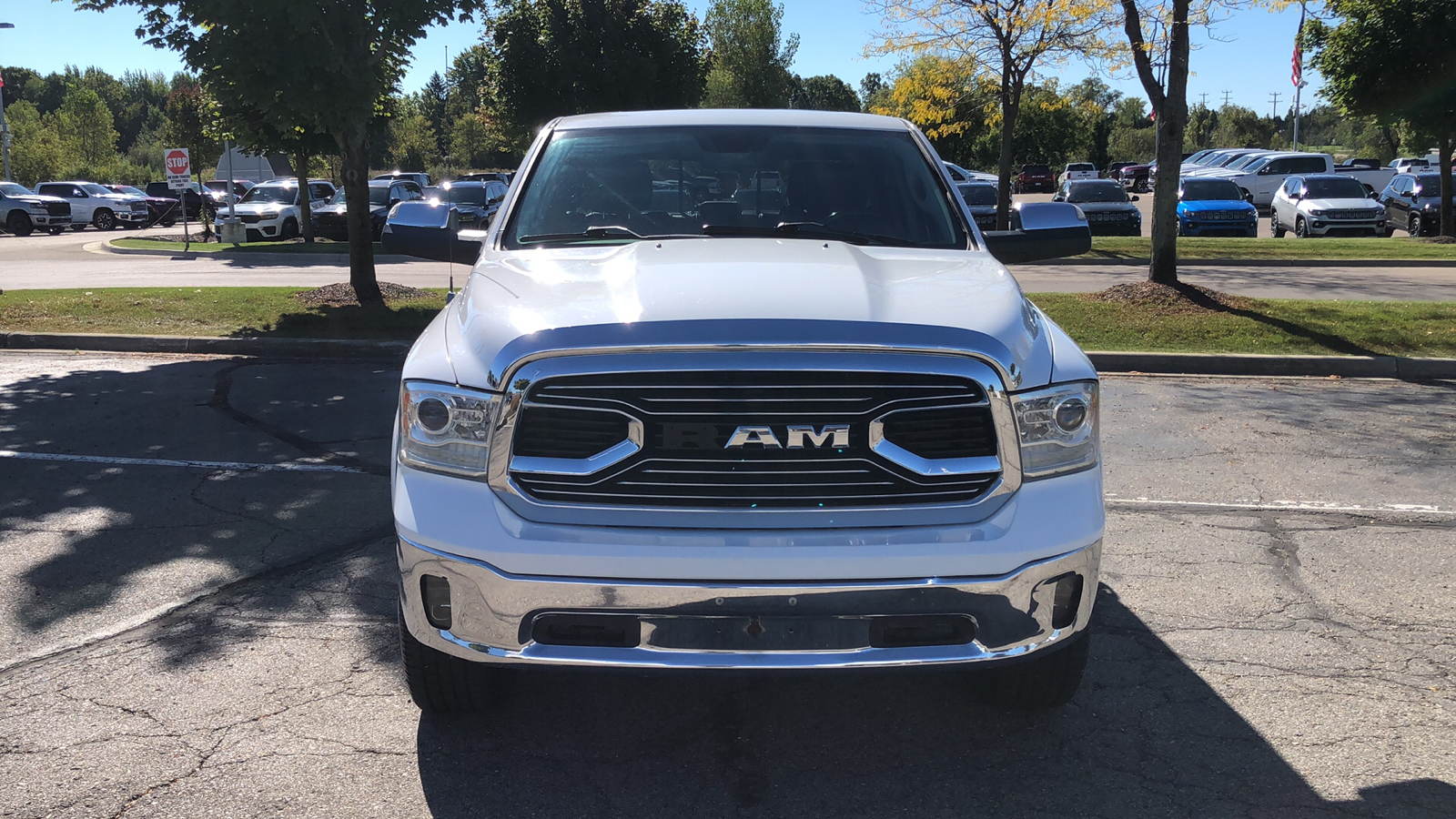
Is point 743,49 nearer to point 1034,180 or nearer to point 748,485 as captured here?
point 1034,180

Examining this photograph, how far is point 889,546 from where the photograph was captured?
291 centimetres

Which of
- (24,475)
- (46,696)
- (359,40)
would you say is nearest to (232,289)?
(359,40)

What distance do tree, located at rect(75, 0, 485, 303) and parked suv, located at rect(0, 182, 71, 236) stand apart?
97.5 ft

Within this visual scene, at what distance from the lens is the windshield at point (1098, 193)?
25844mm

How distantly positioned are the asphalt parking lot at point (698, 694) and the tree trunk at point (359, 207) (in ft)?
23.1

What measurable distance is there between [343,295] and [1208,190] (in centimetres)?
1934

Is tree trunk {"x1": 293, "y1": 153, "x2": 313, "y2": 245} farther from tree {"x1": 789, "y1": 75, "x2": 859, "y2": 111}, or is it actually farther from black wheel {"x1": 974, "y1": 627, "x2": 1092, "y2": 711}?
tree {"x1": 789, "y1": 75, "x2": 859, "y2": 111}

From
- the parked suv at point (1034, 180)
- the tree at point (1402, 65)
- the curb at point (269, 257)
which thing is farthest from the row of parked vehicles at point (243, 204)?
the parked suv at point (1034, 180)

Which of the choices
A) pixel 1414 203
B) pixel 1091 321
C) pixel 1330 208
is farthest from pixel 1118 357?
pixel 1414 203

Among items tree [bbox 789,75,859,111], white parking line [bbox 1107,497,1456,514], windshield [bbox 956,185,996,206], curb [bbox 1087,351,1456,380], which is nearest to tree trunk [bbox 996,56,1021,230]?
windshield [bbox 956,185,996,206]

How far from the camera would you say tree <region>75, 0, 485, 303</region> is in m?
11.2

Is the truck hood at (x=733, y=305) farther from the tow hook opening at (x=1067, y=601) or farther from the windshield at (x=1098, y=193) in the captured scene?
the windshield at (x=1098, y=193)

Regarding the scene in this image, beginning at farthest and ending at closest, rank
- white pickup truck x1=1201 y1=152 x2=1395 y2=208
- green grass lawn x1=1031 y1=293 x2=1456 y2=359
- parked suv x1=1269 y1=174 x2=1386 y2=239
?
white pickup truck x1=1201 y1=152 x2=1395 y2=208, parked suv x1=1269 y1=174 x2=1386 y2=239, green grass lawn x1=1031 y1=293 x2=1456 y2=359

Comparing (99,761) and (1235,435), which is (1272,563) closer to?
(1235,435)
